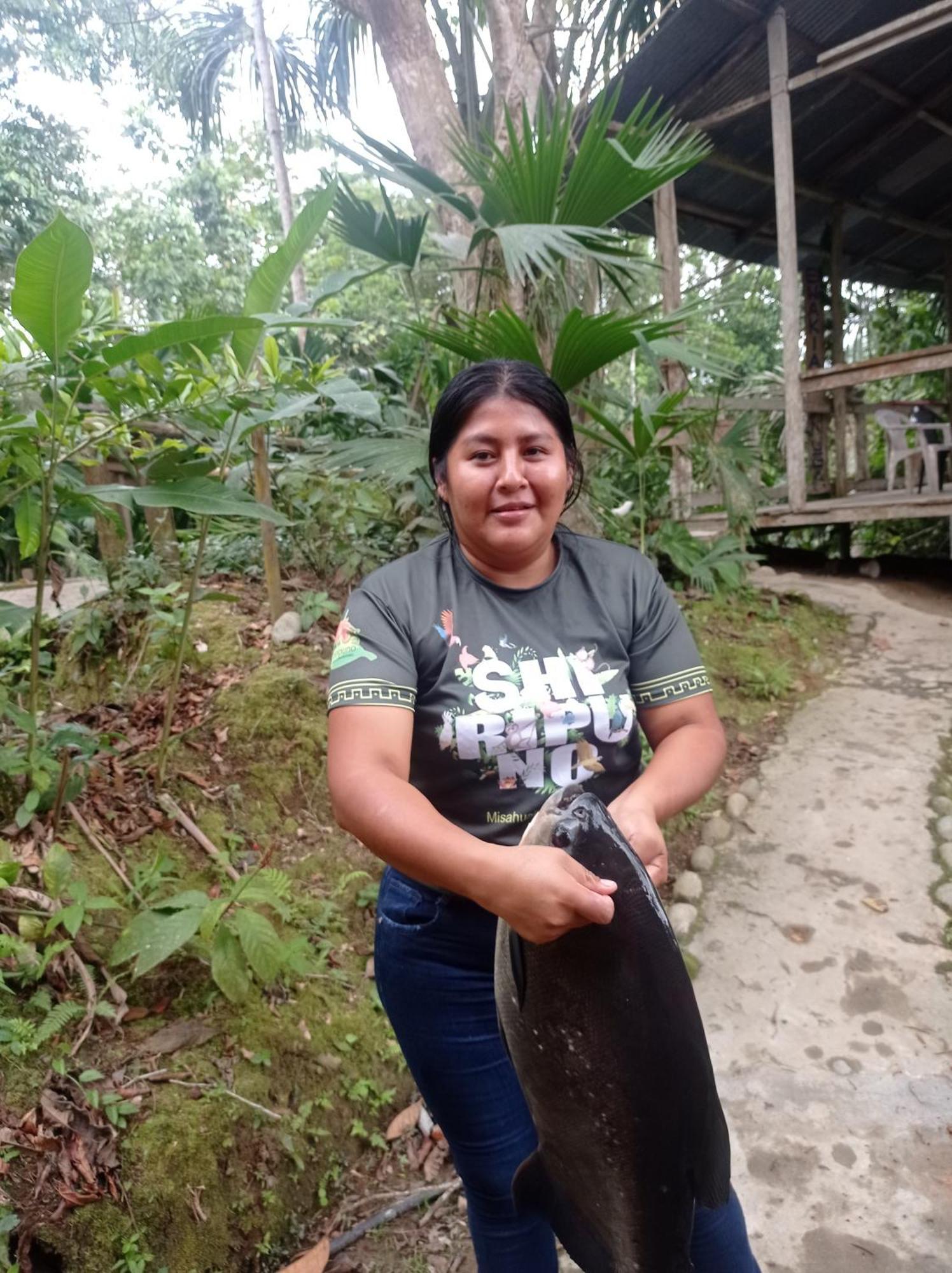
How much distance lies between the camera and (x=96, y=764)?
A: 2764 mm

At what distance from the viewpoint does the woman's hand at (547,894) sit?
0.97 m

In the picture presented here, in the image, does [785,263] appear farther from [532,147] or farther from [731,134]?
[532,147]

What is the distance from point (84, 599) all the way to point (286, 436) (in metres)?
1.43

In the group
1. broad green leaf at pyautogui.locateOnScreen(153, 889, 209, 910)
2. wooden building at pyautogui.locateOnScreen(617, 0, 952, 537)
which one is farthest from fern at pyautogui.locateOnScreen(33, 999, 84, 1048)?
wooden building at pyautogui.locateOnScreen(617, 0, 952, 537)

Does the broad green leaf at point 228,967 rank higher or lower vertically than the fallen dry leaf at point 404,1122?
higher

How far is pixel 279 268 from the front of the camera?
2.24 m

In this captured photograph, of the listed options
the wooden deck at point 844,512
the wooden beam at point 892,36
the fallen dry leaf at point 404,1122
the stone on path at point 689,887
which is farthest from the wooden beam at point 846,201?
the fallen dry leaf at point 404,1122

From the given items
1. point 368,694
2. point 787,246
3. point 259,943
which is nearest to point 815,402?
point 787,246

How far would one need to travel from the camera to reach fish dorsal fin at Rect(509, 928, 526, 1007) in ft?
3.64

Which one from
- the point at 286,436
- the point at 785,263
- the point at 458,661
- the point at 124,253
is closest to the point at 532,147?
the point at 286,436

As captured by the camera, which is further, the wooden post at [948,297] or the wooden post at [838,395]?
the wooden post at [948,297]

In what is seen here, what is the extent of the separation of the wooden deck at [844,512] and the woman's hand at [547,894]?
6.04 metres

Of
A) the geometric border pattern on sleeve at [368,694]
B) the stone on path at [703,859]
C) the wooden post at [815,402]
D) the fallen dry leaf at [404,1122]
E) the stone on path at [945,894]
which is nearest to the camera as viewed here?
the geometric border pattern on sleeve at [368,694]

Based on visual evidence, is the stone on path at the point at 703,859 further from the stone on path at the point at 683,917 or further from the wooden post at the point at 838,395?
the wooden post at the point at 838,395
